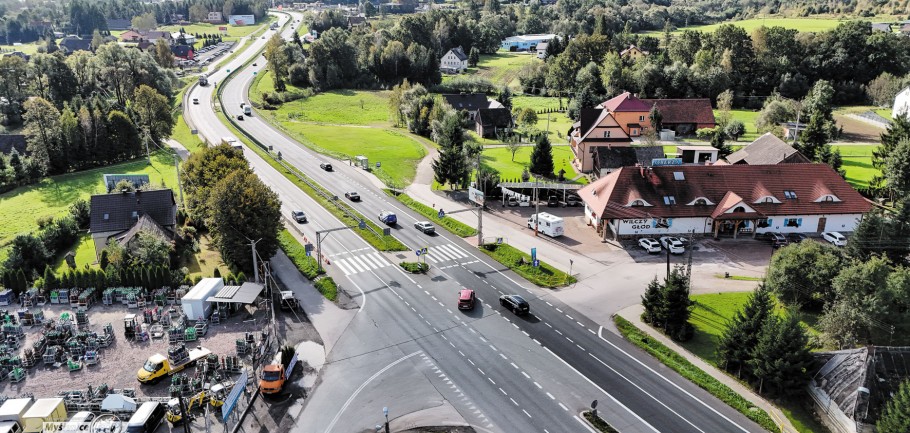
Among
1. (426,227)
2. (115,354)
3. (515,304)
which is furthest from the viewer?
(426,227)

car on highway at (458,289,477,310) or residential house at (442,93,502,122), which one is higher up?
residential house at (442,93,502,122)

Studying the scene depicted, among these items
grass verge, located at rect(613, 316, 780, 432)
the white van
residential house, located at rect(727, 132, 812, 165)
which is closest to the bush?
the white van

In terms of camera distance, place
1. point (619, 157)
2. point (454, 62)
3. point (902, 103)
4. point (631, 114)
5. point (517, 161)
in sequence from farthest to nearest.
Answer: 1. point (454, 62)
2. point (902, 103)
3. point (631, 114)
4. point (517, 161)
5. point (619, 157)

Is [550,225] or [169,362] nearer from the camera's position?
[169,362]

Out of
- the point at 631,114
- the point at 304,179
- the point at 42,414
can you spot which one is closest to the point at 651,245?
the point at 304,179

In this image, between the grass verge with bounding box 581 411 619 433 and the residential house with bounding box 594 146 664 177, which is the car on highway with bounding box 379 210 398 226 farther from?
the grass verge with bounding box 581 411 619 433

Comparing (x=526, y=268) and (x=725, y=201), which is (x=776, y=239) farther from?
(x=526, y=268)
